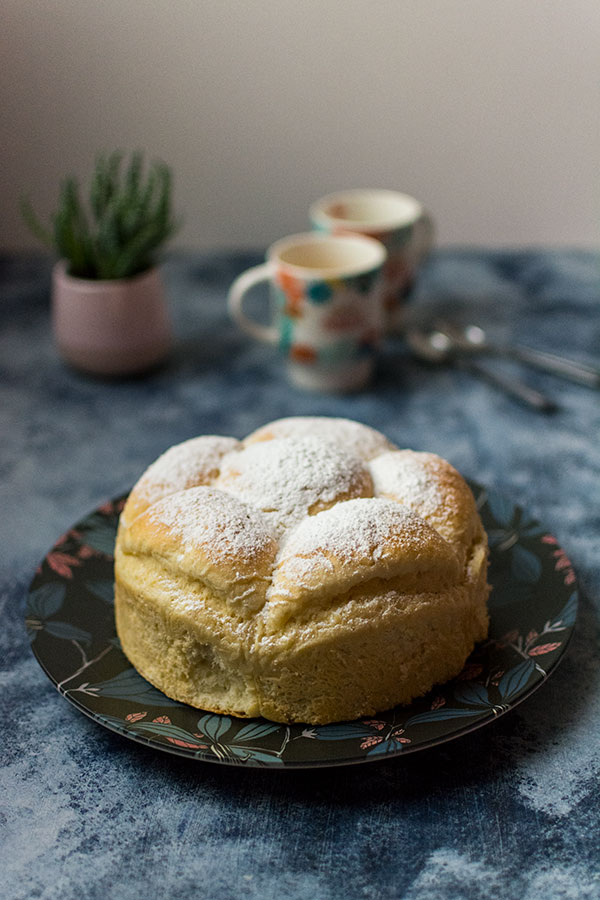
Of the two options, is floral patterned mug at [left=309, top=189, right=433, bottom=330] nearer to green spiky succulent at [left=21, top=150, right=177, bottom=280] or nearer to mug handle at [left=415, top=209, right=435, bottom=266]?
mug handle at [left=415, top=209, right=435, bottom=266]

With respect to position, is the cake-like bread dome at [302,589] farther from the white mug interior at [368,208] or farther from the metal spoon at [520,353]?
the white mug interior at [368,208]

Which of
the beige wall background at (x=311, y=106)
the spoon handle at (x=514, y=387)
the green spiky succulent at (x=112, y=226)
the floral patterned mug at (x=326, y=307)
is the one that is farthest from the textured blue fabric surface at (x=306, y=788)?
the beige wall background at (x=311, y=106)

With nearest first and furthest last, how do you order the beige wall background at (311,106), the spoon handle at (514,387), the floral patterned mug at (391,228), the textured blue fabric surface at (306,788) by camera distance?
the textured blue fabric surface at (306,788) < the spoon handle at (514,387) < the floral patterned mug at (391,228) < the beige wall background at (311,106)

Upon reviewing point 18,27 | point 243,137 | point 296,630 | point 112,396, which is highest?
point 18,27

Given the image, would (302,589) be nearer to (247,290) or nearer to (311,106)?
(247,290)

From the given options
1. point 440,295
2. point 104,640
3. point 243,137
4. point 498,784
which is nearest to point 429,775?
point 498,784

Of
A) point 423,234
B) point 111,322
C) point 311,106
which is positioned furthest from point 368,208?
point 111,322

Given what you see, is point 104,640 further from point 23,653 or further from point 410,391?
point 410,391
